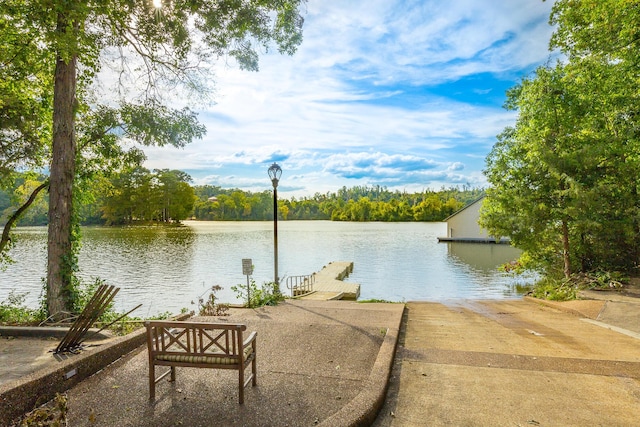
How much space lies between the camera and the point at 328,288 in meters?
17.2

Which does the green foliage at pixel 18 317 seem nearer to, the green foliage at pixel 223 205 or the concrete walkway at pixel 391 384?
the concrete walkway at pixel 391 384

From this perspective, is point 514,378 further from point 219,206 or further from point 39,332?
point 219,206

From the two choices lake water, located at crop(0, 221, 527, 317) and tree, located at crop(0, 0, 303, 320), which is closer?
tree, located at crop(0, 0, 303, 320)

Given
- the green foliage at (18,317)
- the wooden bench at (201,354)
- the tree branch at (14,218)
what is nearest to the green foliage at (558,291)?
the wooden bench at (201,354)

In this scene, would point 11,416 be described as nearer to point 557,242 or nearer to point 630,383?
point 630,383

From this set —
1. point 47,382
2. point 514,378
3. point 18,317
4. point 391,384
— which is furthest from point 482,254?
point 47,382

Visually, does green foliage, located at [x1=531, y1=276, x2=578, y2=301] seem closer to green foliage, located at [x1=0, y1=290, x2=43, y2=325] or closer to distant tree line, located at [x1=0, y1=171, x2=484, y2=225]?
green foliage, located at [x1=0, y1=290, x2=43, y2=325]

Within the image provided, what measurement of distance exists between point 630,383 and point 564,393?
90 cm

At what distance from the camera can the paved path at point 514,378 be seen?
121 inches

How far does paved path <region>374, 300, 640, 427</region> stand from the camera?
3082mm

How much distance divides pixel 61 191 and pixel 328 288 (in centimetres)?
1197

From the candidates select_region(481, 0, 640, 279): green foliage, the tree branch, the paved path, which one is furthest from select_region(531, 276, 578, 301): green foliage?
the tree branch

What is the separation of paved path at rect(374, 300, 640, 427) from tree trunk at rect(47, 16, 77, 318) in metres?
7.09

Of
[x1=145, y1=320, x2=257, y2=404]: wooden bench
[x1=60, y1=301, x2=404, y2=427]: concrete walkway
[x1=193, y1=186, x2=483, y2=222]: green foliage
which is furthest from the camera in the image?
Result: [x1=193, y1=186, x2=483, y2=222]: green foliage
